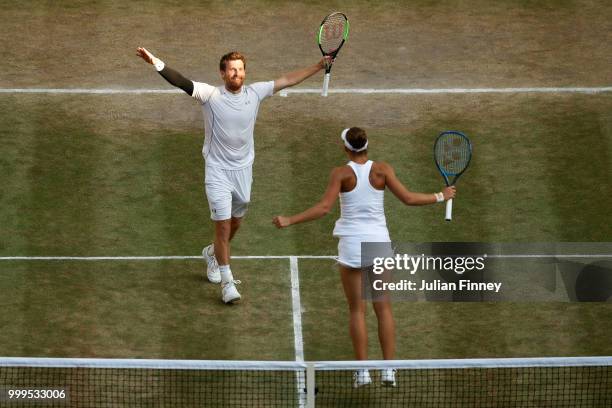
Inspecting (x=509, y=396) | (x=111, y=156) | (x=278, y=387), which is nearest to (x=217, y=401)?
(x=278, y=387)

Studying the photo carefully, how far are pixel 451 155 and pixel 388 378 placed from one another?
2.51 m

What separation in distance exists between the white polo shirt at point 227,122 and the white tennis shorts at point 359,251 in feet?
6.93

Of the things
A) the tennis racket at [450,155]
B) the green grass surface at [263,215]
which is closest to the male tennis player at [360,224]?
the tennis racket at [450,155]

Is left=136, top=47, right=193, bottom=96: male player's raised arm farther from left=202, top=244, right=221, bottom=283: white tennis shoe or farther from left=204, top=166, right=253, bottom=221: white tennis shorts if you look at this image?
left=202, top=244, right=221, bottom=283: white tennis shoe

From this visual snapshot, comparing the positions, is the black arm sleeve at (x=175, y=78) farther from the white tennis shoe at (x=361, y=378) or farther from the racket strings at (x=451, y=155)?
the white tennis shoe at (x=361, y=378)

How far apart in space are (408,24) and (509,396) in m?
8.80

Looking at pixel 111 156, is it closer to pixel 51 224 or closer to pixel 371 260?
pixel 51 224

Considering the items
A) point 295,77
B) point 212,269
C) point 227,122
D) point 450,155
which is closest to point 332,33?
point 295,77

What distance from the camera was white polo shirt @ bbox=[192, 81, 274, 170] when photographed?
14.9 m

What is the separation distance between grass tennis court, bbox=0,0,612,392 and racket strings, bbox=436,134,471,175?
5.34ft

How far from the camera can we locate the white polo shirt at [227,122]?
14.9m

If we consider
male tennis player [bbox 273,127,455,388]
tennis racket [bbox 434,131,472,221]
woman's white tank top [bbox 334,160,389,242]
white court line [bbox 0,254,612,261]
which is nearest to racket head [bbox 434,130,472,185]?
tennis racket [bbox 434,131,472,221]

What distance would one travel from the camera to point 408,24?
2117 cm

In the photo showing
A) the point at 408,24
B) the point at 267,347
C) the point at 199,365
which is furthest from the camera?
the point at 408,24
